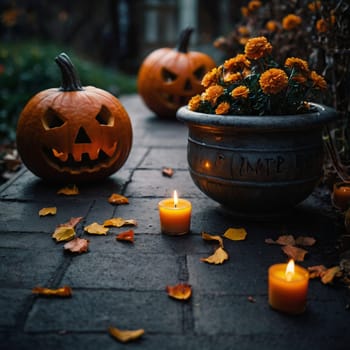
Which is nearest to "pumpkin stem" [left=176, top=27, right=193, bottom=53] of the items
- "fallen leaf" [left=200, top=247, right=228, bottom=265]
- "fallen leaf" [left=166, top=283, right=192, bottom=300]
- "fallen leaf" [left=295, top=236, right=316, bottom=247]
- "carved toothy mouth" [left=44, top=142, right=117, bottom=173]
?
"carved toothy mouth" [left=44, top=142, right=117, bottom=173]

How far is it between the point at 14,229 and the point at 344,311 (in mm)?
1493

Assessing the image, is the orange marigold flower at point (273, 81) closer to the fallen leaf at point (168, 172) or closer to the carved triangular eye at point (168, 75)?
the fallen leaf at point (168, 172)

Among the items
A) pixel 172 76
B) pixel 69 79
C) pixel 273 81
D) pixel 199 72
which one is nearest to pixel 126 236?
pixel 273 81

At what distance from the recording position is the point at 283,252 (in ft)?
7.22

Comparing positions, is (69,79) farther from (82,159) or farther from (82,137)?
(82,159)

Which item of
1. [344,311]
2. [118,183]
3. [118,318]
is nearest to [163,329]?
[118,318]

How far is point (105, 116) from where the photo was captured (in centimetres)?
317

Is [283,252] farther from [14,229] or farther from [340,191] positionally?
[14,229]

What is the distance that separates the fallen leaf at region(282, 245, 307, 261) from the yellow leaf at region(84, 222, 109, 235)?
0.82 metres

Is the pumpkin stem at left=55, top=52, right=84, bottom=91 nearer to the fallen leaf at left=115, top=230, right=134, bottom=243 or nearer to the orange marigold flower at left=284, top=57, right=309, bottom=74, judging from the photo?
the fallen leaf at left=115, top=230, right=134, bottom=243

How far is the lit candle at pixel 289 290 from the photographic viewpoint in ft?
Result: 5.54

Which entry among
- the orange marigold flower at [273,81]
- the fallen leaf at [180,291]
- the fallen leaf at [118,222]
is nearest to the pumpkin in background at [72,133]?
the fallen leaf at [118,222]

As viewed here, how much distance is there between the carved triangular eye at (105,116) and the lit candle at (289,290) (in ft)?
5.49

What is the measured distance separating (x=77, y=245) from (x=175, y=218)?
44cm
